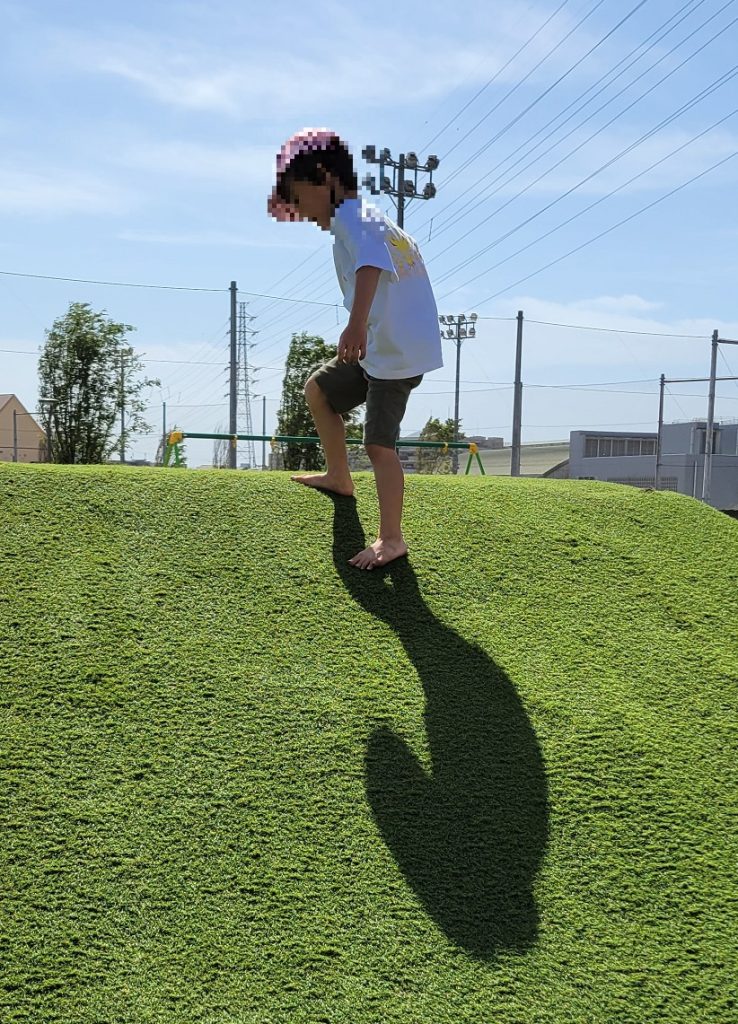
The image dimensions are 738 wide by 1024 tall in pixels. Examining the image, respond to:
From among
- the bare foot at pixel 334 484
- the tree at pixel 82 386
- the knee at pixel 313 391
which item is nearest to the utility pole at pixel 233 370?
the tree at pixel 82 386

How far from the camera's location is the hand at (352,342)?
2.56 m

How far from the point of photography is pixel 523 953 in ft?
5.25

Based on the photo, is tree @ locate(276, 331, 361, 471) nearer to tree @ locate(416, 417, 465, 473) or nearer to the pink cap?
tree @ locate(416, 417, 465, 473)

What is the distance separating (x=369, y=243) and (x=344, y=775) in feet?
5.12

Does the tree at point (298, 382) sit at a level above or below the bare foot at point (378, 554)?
above

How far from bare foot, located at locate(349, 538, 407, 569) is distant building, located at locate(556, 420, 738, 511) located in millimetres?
9083

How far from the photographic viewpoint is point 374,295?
2664 mm

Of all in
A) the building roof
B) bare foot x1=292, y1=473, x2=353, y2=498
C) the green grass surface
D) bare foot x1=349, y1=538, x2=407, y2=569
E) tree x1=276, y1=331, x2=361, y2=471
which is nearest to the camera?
the green grass surface

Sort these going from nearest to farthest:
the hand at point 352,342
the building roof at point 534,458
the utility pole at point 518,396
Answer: the hand at point 352,342 → the utility pole at point 518,396 → the building roof at point 534,458

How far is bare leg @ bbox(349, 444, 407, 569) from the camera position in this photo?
9.30 feet

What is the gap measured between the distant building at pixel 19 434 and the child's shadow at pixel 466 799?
970 centimetres

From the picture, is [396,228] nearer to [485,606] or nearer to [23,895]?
[485,606]

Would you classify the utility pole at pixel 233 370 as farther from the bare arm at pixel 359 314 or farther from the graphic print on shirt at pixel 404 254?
the bare arm at pixel 359 314

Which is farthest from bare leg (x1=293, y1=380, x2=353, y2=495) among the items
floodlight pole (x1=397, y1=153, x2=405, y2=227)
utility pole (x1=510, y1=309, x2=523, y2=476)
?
floodlight pole (x1=397, y1=153, x2=405, y2=227)
